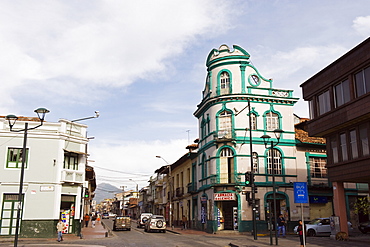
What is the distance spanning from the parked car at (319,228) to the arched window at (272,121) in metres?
9.75

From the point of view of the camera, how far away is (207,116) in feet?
124

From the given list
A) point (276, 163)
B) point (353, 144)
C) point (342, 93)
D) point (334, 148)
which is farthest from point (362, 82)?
point (276, 163)

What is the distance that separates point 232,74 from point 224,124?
4622mm

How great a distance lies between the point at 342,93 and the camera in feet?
78.5

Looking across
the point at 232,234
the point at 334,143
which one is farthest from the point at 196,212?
the point at 334,143

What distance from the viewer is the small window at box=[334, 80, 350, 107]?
23422mm

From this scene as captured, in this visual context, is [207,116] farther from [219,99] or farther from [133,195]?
[133,195]

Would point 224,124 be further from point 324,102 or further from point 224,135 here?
point 324,102

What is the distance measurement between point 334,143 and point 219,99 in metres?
12.6

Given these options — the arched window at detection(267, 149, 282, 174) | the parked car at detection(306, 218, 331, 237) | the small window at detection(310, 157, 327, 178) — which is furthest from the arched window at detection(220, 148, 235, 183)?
the small window at detection(310, 157, 327, 178)

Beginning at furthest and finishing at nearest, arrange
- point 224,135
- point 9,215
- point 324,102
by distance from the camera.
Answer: point 224,135 → point 9,215 → point 324,102

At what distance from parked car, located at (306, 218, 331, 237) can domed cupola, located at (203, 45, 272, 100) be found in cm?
1281

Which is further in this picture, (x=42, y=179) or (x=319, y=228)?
(x=319, y=228)

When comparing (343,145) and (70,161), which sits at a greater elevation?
(343,145)
